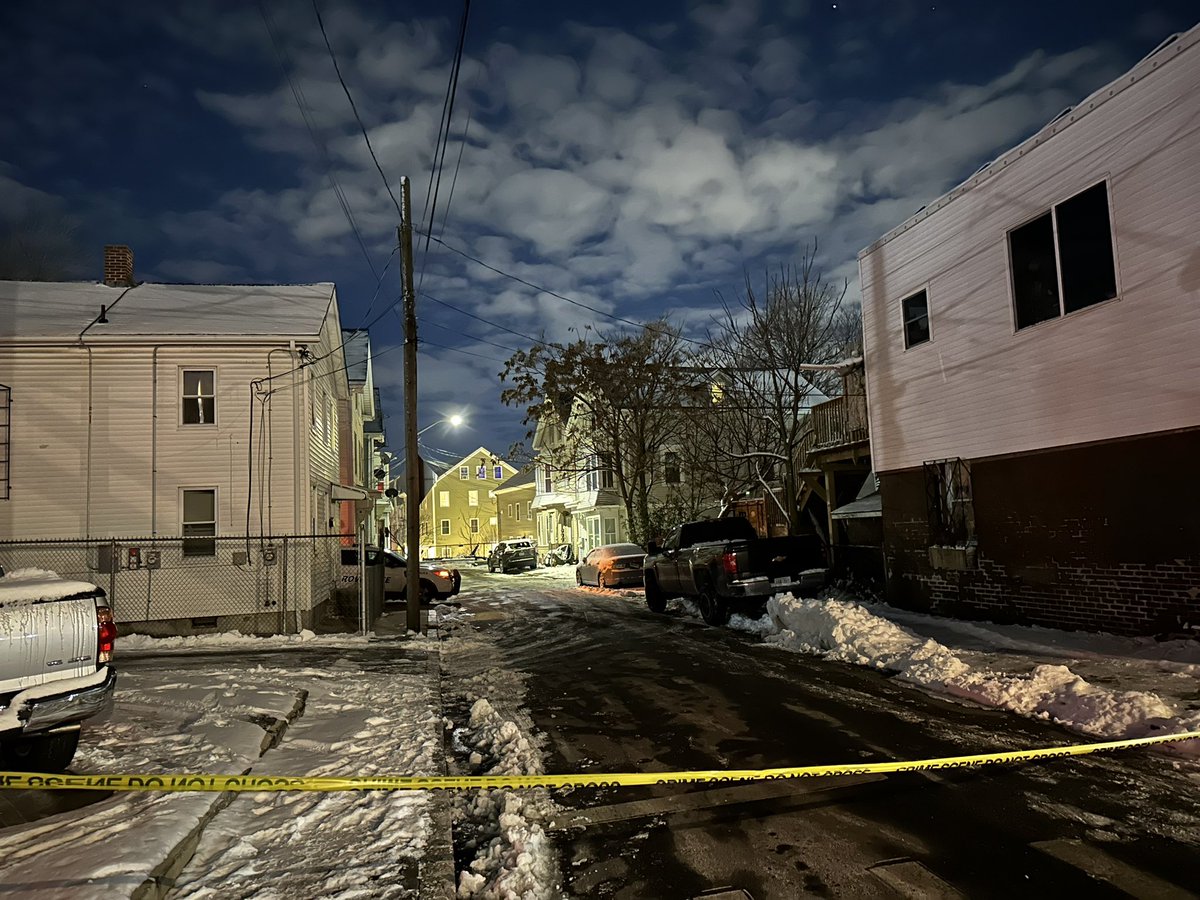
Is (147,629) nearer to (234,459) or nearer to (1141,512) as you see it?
(234,459)

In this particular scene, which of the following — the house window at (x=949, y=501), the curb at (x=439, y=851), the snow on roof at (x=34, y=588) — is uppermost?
the house window at (x=949, y=501)

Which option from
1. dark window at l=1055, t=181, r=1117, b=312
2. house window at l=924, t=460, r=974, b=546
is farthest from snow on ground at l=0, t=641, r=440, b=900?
dark window at l=1055, t=181, r=1117, b=312

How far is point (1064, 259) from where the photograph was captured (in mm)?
11336

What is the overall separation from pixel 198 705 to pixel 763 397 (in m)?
20.5

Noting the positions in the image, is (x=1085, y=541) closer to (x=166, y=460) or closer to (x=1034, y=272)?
(x=1034, y=272)

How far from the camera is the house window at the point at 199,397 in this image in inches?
659

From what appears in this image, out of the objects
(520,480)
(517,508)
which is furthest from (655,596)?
(517,508)

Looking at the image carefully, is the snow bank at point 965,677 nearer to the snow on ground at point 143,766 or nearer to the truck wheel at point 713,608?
the truck wheel at point 713,608

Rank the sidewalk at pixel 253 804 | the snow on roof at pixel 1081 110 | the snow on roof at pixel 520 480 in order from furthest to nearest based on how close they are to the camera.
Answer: the snow on roof at pixel 520 480 → the snow on roof at pixel 1081 110 → the sidewalk at pixel 253 804

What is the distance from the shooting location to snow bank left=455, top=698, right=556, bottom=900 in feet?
13.5

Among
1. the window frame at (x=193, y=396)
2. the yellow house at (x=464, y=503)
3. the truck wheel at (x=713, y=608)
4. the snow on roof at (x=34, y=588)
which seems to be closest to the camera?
the snow on roof at (x=34, y=588)

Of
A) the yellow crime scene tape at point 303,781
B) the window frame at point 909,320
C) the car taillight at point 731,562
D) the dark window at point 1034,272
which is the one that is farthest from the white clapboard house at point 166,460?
the dark window at point 1034,272

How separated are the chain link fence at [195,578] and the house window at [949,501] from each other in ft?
36.6

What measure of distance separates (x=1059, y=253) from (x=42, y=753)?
511 inches
